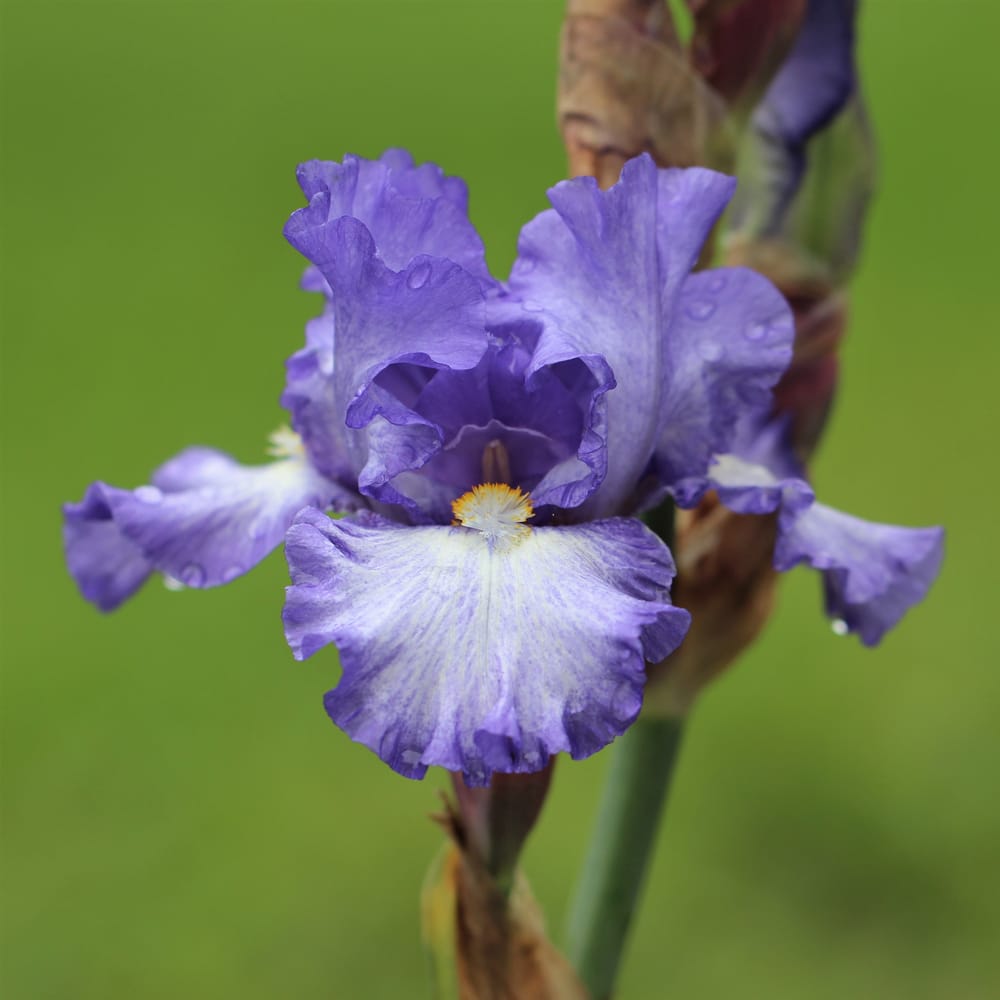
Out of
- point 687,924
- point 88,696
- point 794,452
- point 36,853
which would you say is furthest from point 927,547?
point 88,696

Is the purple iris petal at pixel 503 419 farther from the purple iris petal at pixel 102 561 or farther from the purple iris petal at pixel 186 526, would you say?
the purple iris petal at pixel 102 561

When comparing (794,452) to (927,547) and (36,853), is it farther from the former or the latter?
(36,853)

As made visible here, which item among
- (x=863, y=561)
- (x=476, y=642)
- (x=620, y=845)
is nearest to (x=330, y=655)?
(x=620, y=845)

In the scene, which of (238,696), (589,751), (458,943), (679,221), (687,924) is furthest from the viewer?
(238,696)

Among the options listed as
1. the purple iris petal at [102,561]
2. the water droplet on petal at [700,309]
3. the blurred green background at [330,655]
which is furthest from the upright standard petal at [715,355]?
the blurred green background at [330,655]

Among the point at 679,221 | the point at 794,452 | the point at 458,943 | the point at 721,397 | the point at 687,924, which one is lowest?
the point at 687,924

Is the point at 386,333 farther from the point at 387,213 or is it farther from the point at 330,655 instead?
the point at 330,655

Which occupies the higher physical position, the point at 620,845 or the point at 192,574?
the point at 192,574
